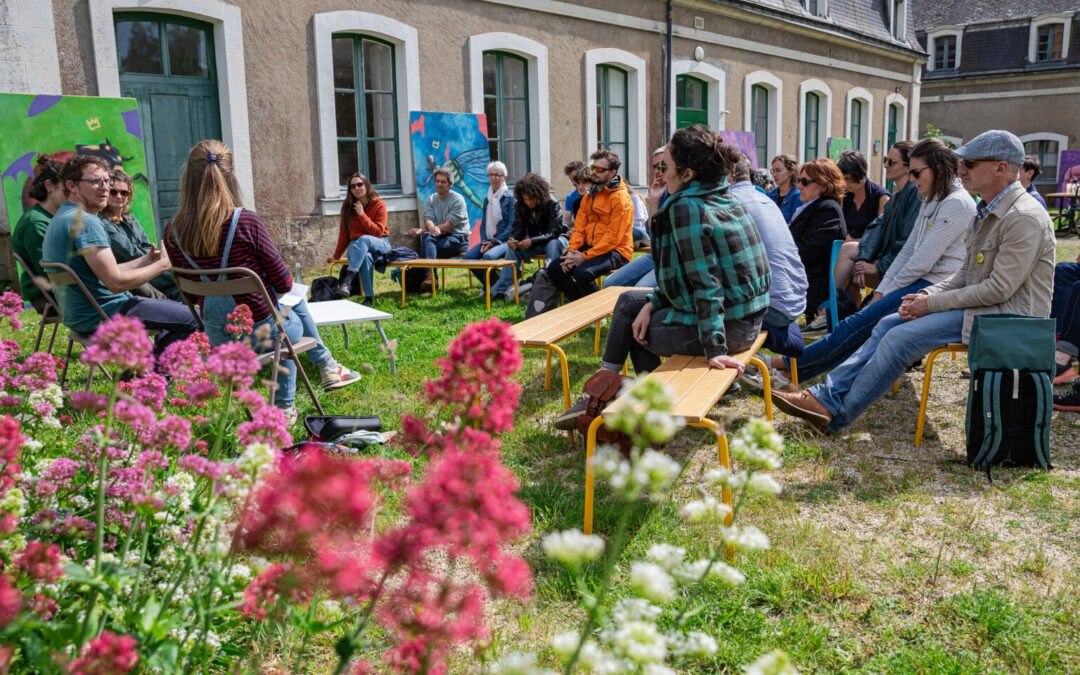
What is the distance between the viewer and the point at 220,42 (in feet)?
32.4

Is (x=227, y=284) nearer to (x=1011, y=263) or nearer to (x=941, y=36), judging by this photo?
(x=1011, y=263)

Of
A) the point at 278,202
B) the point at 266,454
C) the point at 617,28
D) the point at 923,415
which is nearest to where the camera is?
the point at 266,454

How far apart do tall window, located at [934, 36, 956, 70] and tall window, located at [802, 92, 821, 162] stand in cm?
1422

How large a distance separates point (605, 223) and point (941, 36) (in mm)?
30309

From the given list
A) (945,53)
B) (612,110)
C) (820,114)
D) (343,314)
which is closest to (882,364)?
(343,314)

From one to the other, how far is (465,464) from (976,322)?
365cm

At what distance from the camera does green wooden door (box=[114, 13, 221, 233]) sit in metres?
9.57

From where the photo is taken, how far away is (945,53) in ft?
105

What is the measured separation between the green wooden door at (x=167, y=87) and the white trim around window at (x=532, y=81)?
12.7ft

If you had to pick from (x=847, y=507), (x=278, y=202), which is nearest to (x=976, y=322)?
(x=847, y=507)

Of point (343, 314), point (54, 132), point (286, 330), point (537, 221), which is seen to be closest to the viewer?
point (286, 330)

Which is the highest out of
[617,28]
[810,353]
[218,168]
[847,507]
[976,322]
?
[617,28]

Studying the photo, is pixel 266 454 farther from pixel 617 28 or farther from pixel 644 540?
pixel 617 28

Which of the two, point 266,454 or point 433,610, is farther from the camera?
point 266,454
